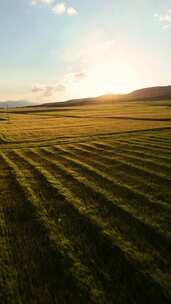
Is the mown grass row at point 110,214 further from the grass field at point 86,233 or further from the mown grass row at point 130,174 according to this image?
the mown grass row at point 130,174

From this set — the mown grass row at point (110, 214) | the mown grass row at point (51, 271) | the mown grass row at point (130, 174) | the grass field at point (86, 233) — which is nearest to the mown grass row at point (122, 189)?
the grass field at point (86, 233)

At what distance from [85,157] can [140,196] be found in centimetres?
905

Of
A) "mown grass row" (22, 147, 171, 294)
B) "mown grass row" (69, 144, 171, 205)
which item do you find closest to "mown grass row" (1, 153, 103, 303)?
"mown grass row" (22, 147, 171, 294)

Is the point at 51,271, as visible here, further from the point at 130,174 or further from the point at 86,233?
the point at 130,174

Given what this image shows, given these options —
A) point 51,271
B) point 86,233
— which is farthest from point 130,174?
point 51,271

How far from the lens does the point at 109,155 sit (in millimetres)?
20266

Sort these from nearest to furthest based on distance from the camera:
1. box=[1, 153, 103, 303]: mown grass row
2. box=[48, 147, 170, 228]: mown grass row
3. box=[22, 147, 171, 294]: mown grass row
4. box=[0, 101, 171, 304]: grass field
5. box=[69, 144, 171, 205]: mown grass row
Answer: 1. box=[1, 153, 103, 303]: mown grass row
2. box=[0, 101, 171, 304]: grass field
3. box=[22, 147, 171, 294]: mown grass row
4. box=[48, 147, 170, 228]: mown grass row
5. box=[69, 144, 171, 205]: mown grass row

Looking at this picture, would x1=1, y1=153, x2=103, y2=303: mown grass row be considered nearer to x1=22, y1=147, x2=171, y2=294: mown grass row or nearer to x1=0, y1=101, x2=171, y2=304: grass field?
x1=0, y1=101, x2=171, y2=304: grass field

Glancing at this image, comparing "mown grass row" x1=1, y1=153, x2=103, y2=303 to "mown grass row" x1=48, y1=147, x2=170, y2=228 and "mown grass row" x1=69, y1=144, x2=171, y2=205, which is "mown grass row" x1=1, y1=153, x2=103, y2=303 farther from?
"mown grass row" x1=69, y1=144, x2=171, y2=205

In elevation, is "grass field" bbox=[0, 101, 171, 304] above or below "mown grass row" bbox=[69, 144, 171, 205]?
below

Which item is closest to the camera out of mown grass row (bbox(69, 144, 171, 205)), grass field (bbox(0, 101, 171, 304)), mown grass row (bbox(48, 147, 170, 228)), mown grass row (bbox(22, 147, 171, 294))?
grass field (bbox(0, 101, 171, 304))

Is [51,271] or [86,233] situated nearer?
[51,271]

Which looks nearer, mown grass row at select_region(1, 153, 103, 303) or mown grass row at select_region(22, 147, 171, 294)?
mown grass row at select_region(1, 153, 103, 303)

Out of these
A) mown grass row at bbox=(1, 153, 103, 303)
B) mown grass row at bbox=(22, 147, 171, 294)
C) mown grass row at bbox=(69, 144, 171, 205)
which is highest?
mown grass row at bbox=(69, 144, 171, 205)
